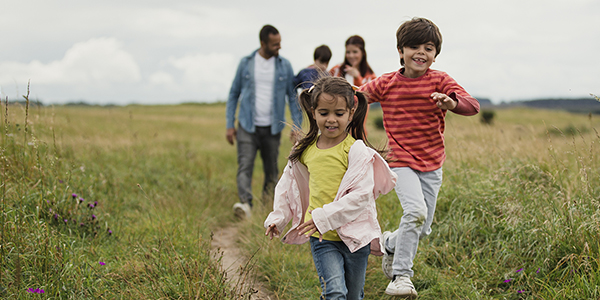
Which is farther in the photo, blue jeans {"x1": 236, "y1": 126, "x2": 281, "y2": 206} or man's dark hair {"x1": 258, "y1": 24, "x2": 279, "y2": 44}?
blue jeans {"x1": 236, "y1": 126, "x2": 281, "y2": 206}

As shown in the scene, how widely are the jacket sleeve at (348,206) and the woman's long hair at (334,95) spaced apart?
356 mm

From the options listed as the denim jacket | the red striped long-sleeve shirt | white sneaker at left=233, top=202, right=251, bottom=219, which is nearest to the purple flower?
the red striped long-sleeve shirt

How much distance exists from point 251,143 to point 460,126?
3.81 metres

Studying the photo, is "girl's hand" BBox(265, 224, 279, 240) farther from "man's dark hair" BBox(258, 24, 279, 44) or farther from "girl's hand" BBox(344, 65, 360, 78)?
"man's dark hair" BBox(258, 24, 279, 44)

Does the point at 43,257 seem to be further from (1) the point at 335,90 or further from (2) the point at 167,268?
(1) the point at 335,90

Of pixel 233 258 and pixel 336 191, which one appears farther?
pixel 233 258

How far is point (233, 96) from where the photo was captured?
6059mm

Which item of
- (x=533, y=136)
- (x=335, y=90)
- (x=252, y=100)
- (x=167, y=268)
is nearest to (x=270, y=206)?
(x=252, y=100)

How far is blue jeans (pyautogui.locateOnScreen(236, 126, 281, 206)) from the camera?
5871 mm

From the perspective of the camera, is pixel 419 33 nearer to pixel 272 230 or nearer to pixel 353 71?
pixel 272 230

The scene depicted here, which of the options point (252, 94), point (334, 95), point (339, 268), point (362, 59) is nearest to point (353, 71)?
point (362, 59)

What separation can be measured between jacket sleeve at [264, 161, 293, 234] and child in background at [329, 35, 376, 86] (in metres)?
3.11

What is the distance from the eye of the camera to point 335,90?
8.46 feet

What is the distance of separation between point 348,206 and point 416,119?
123cm
